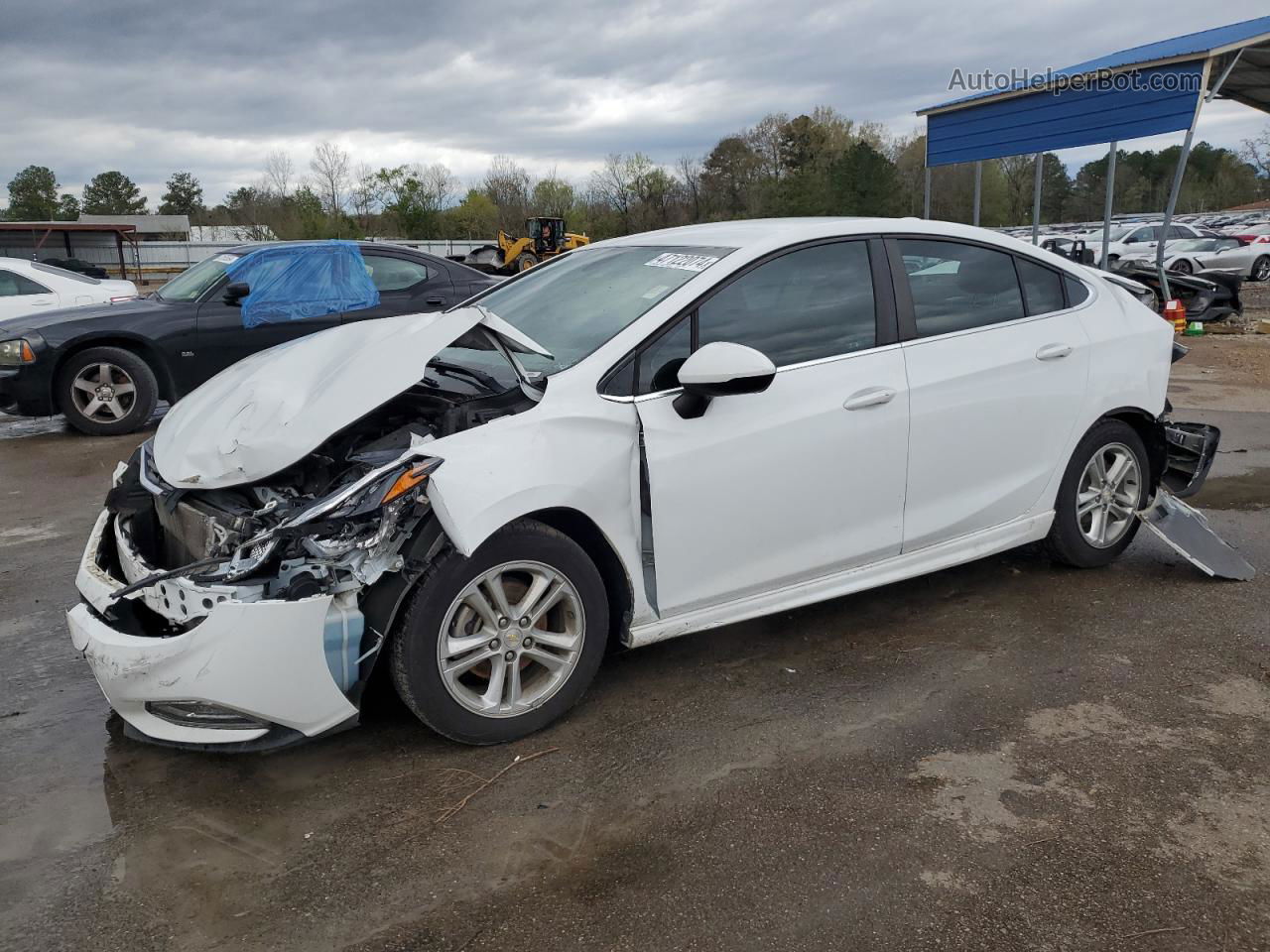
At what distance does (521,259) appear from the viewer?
24094mm

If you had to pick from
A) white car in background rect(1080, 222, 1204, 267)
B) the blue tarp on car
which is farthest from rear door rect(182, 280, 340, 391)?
white car in background rect(1080, 222, 1204, 267)

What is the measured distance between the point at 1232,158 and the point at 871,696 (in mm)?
74368

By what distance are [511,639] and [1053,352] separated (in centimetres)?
268

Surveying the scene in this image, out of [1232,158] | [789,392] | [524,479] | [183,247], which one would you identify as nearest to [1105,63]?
[789,392]

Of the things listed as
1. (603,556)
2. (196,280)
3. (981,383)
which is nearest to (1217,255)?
(196,280)

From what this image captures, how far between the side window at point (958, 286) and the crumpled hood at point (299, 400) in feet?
5.28

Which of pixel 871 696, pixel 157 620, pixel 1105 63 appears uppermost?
pixel 1105 63

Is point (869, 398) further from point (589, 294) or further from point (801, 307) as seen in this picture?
point (589, 294)

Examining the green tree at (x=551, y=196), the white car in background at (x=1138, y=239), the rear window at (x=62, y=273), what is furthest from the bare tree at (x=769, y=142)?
the rear window at (x=62, y=273)

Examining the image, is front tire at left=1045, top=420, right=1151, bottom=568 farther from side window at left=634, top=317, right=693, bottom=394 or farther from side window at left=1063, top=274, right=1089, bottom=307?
side window at left=634, top=317, right=693, bottom=394

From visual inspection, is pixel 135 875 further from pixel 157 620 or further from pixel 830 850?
pixel 830 850

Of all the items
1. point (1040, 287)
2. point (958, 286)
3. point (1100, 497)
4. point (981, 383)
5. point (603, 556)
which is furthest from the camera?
point (1100, 497)

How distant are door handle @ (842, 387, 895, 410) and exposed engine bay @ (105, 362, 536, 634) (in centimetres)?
121

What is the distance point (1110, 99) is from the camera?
14.7 metres
